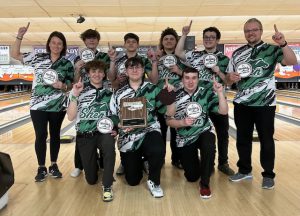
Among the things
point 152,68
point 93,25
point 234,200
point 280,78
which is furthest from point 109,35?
point 234,200

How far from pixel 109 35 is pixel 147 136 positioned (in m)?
7.85

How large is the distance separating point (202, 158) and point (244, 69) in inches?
25.8

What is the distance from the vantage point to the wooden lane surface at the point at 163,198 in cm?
208

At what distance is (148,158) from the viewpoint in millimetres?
2396

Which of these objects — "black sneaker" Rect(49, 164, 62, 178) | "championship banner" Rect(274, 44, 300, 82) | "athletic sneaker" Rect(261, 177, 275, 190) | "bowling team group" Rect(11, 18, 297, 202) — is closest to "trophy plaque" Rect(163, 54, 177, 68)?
"bowling team group" Rect(11, 18, 297, 202)

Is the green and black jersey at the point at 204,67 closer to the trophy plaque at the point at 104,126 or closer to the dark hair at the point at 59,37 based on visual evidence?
the trophy plaque at the point at 104,126

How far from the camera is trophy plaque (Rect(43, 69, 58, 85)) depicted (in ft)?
8.19

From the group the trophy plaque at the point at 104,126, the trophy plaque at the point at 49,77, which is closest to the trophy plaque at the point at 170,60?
the trophy plaque at the point at 104,126

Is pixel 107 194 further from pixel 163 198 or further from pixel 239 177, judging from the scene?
pixel 239 177

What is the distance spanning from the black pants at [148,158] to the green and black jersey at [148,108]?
37mm

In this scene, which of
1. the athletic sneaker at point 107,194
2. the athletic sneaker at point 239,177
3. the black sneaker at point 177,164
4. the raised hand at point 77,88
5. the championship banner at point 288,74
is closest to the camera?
the athletic sneaker at point 107,194

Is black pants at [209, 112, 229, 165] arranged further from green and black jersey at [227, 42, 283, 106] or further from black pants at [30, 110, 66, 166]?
black pants at [30, 110, 66, 166]

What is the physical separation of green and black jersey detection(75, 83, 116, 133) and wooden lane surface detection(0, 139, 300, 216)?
1.49 ft

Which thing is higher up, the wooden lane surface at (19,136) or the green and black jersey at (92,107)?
the green and black jersey at (92,107)
